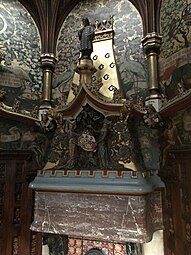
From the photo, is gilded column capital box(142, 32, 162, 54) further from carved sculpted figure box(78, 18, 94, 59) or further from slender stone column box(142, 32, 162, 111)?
carved sculpted figure box(78, 18, 94, 59)

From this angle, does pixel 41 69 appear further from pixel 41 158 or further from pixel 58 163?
A: pixel 58 163

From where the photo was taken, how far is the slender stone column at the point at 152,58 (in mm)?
4211

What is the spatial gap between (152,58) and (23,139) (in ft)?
9.59

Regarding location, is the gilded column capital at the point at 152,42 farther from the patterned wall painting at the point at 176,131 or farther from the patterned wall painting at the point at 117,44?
the patterned wall painting at the point at 176,131

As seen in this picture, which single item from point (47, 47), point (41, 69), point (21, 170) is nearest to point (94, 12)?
point (47, 47)

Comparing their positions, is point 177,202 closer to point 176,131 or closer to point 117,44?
point 176,131

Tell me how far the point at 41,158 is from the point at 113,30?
2982 millimetres

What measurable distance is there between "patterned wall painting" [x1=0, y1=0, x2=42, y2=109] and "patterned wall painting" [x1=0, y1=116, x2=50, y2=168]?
458mm

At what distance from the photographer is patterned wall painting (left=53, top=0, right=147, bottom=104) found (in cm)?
453

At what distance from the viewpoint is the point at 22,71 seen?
16.1 ft

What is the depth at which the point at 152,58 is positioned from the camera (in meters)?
4.34

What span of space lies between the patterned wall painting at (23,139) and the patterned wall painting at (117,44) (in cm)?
96

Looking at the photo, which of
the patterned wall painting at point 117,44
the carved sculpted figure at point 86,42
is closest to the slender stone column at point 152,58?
the patterned wall painting at point 117,44

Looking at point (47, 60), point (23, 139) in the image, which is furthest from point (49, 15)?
point (23, 139)
